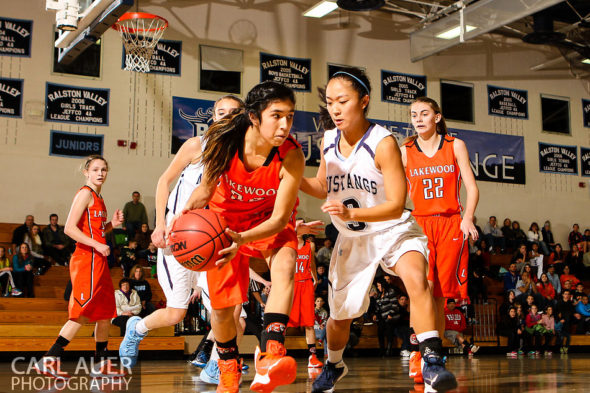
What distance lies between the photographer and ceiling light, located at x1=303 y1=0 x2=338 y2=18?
50.1 ft

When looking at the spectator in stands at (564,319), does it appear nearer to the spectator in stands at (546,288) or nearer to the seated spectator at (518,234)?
the spectator in stands at (546,288)

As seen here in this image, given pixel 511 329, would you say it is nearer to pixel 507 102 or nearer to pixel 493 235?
pixel 493 235

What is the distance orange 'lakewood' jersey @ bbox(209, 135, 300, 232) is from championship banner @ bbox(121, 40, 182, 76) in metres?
11.9

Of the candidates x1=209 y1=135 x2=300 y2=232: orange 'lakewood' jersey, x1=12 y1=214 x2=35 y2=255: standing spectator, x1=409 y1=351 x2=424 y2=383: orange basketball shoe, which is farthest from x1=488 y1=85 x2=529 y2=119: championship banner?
x1=209 y1=135 x2=300 y2=232: orange 'lakewood' jersey

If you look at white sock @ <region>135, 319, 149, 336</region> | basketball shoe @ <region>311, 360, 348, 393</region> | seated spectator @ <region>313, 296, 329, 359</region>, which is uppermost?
white sock @ <region>135, 319, 149, 336</region>

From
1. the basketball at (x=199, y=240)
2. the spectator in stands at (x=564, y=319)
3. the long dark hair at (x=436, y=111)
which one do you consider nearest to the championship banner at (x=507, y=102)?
the spectator in stands at (x=564, y=319)

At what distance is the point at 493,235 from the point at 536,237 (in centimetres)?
148

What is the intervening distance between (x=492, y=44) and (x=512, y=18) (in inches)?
241

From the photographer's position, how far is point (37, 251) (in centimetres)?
1239

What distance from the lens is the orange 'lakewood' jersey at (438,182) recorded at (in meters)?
5.21

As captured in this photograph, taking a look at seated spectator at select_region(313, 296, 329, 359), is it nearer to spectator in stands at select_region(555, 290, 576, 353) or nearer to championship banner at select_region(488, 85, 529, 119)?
spectator in stands at select_region(555, 290, 576, 353)

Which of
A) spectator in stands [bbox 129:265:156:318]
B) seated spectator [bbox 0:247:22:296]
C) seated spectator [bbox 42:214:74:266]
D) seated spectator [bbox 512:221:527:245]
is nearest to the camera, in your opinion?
spectator in stands [bbox 129:265:156:318]

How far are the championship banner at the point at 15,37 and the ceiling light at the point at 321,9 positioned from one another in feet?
21.2

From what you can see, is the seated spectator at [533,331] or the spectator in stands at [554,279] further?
the spectator in stands at [554,279]
